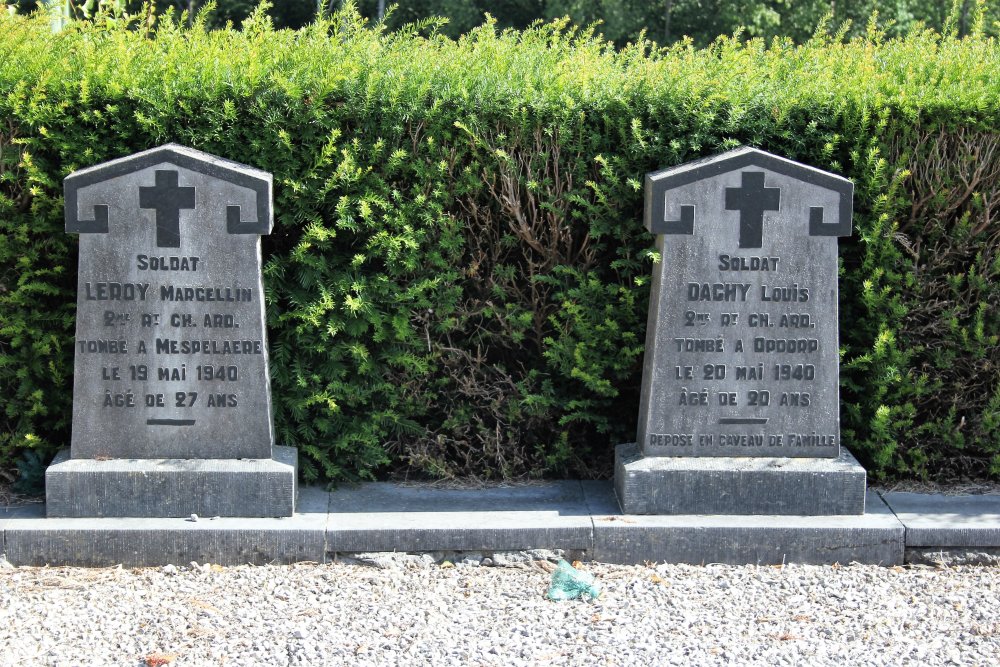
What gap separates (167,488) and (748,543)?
7.95 ft

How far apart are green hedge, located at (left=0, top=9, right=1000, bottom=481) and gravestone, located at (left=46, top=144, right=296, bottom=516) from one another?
276 mm

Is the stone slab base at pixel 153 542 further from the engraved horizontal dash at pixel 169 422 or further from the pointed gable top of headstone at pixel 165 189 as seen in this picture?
the pointed gable top of headstone at pixel 165 189

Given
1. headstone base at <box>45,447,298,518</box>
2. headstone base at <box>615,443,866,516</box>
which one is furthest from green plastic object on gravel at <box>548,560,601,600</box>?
headstone base at <box>45,447,298,518</box>

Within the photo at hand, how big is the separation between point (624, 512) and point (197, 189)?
2.23m

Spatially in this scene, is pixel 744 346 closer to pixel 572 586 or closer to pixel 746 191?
pixel 746 191

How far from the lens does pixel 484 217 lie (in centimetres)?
477

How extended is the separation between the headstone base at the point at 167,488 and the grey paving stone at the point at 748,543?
1.38m

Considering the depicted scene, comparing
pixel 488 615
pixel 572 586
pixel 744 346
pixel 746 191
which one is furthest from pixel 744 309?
pixel 488 615

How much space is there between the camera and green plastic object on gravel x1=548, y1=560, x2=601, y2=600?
407cm

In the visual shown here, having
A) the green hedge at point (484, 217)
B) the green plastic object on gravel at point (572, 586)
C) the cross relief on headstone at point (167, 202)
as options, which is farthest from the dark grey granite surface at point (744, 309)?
the cross relief on headstone at point (167, 202)

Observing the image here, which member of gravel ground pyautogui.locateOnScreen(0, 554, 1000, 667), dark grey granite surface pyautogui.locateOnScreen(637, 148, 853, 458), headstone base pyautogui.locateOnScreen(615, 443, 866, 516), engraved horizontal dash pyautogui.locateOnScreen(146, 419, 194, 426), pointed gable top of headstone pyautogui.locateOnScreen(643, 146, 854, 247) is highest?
pointed gable top of headstone pyautogui.locateOnScreen(643, 146, 854, 247)

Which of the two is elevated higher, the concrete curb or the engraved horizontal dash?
the engraved horizontal dash

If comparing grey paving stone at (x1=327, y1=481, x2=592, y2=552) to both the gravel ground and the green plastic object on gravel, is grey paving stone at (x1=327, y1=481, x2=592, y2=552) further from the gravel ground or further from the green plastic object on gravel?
the green plastic object on gravel

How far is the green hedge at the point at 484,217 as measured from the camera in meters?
4.54
